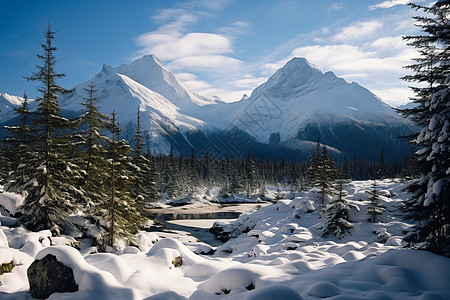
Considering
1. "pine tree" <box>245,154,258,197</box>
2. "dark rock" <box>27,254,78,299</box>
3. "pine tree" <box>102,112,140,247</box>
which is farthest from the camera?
"pine tree" <box>245,154,258,197</box>

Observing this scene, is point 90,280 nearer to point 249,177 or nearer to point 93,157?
point 93,157

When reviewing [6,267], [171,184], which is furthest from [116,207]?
[171,184]

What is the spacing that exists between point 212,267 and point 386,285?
24.8ft

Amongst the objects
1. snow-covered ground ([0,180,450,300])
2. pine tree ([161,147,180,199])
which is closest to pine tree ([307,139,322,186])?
snow-covered ground ([0,180,450,300])

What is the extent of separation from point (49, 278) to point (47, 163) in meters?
11.1

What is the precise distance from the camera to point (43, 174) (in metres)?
17.3

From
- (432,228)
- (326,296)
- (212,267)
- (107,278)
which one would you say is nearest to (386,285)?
(326,296)

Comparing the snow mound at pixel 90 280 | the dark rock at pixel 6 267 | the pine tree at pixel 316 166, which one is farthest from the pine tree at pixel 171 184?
the snow mound at pixel 90 280

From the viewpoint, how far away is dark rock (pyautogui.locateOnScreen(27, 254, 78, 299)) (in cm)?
869

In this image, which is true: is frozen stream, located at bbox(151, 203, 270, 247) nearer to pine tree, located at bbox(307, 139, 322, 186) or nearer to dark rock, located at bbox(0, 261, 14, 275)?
pine tree, located at bbox(307, 139, 322, 186)

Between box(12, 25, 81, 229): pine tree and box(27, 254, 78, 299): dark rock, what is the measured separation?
9.39 m

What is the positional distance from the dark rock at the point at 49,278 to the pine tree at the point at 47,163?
30.8 feet

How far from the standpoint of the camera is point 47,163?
17578 mm

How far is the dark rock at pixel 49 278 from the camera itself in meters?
8.69
